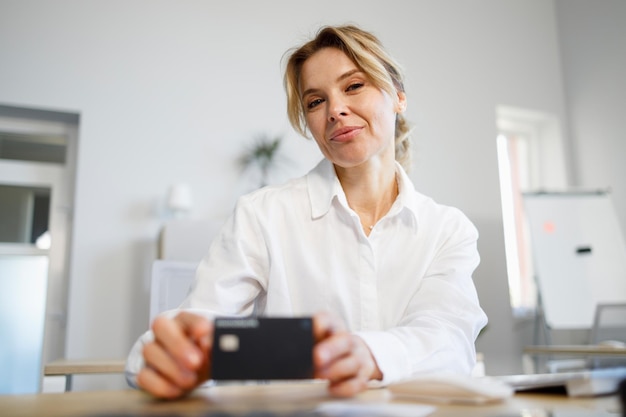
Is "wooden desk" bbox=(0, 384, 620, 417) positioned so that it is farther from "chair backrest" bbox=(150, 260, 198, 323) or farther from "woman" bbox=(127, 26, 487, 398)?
"chair backrest" bbox=(150, 260, 198, 323)

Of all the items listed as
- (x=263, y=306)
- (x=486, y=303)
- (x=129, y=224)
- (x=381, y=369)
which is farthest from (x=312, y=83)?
(x=486, y=303)

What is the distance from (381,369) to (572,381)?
0.22m

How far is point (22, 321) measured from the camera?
3.50 metres

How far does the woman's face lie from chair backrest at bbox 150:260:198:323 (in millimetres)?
1454

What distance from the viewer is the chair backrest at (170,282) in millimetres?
2531

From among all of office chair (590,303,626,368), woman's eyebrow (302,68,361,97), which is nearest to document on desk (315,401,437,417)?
woman's eyebrow (302,68,361,97)

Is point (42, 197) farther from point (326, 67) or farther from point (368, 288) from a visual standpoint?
point (368, 288)

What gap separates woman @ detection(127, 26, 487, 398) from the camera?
1.04 m

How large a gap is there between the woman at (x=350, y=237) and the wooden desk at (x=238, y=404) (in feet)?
1.07

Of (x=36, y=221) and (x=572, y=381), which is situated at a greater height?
(x=36, y=221)

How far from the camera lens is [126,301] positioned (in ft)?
11.5

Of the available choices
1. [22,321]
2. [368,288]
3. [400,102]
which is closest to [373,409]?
[368,288]

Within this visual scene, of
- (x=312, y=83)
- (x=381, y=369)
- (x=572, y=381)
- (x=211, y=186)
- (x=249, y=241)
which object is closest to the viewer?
(x=572, y=381)

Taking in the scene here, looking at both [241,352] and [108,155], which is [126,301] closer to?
[108,155]
